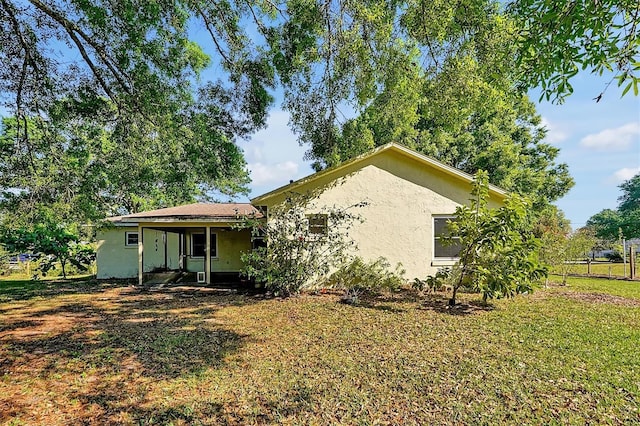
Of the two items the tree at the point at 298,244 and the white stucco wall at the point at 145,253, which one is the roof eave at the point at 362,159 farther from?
the white stucco wall at the point at 145,253

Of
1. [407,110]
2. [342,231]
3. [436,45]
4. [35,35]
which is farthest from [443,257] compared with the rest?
[35,35]

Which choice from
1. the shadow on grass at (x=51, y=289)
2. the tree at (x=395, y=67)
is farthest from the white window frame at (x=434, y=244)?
the shadow on grass at (x=51, y=289)

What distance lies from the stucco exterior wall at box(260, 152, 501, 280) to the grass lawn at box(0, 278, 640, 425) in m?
Answer: 2.57

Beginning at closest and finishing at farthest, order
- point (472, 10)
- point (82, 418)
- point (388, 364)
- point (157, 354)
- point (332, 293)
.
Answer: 1. point (82, 418)
2. point (388, 364)
3. point (157, 354)
4. point (472, 10)
5. point (332, 293)

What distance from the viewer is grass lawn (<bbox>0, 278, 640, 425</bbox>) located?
411 centimetres

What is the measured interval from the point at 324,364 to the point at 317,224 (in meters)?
6.65

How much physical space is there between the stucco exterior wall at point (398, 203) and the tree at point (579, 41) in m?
8.19

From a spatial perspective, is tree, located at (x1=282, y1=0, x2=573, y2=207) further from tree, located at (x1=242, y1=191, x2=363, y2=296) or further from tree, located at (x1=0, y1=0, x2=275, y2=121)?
tree, located at (x1=242, y1=191, x2=363, y2=296)

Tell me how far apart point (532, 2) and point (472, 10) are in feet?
10.9

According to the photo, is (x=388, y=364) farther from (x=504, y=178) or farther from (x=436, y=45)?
(x=504, y=178)

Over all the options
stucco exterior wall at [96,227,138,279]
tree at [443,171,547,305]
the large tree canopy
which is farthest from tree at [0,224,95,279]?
tree at [443,171,547,305]

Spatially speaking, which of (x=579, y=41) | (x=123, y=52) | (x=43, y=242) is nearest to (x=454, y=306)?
(x=579, y=41)

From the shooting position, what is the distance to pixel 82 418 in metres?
3.97

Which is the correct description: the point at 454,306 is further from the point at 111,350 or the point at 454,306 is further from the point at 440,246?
the point at 111,350
